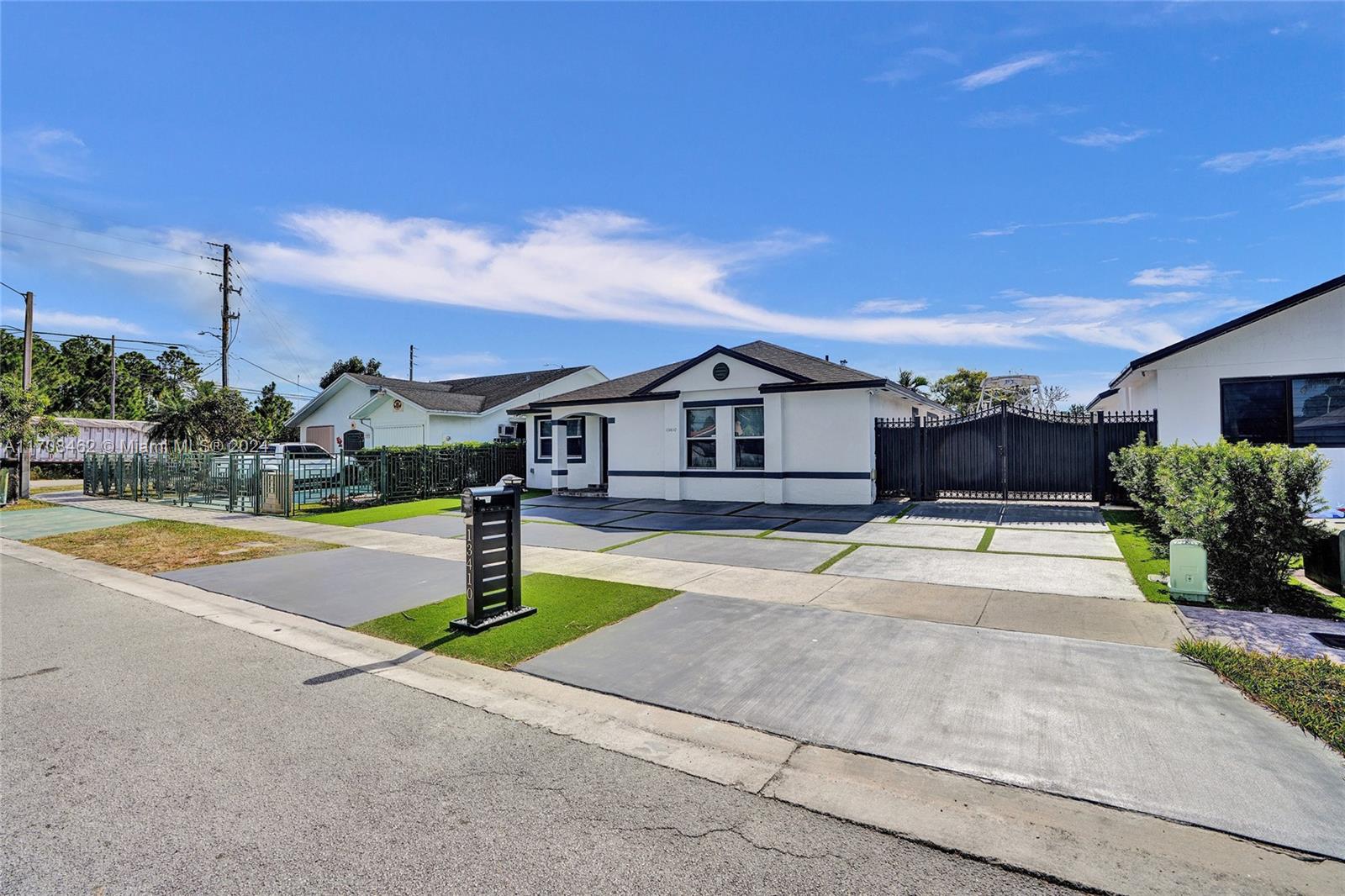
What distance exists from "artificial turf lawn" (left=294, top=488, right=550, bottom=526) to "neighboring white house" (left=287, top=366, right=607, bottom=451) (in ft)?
27.2

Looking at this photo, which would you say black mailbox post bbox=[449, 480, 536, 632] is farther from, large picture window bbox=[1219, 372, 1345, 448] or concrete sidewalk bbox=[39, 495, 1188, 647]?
large picture window bbox=[1219, 372, 1345, 448]

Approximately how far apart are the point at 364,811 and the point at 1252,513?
333 inches

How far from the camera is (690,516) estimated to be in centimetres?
1475

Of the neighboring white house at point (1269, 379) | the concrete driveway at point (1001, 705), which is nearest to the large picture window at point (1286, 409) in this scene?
the neighboring white house at point (1269, 379)

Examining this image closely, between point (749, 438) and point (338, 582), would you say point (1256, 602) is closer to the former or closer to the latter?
point (338, 582)

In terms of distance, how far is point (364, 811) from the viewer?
325cm

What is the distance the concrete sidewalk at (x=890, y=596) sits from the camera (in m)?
6.08

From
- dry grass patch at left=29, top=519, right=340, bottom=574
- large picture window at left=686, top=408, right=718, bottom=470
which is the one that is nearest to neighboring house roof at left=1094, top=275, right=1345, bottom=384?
large picture window at left=686, top=408, right=718, bottom=470

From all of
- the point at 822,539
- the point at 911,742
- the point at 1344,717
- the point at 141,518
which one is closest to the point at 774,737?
the point at 911,742

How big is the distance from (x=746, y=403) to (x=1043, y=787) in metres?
13.8

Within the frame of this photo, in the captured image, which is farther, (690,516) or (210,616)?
(690,516)

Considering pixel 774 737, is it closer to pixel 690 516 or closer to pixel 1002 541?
pixel 1002 541

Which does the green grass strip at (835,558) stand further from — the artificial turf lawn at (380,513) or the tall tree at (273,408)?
the tall tree at (273,408)

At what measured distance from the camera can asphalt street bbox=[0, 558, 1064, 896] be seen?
8.99 ft
